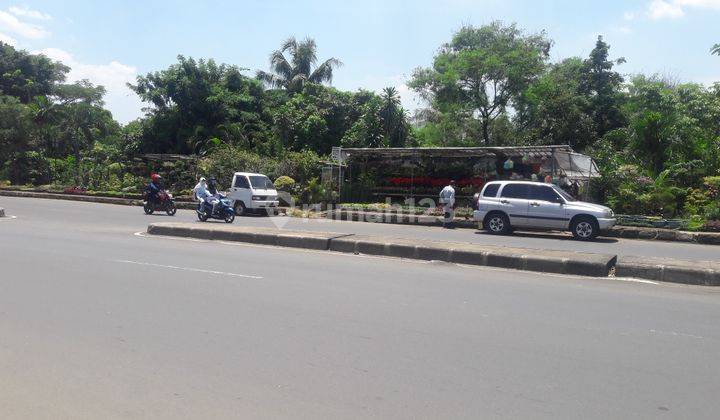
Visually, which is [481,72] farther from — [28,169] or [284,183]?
[28,169]

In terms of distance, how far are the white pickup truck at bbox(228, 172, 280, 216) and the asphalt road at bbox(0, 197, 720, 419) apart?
558 inches

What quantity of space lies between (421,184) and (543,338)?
2043cm

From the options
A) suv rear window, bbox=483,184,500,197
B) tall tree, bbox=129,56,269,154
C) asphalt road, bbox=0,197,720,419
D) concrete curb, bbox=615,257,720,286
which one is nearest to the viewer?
asphalt road, bbox=0,197,720,419

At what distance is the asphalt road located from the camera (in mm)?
4234

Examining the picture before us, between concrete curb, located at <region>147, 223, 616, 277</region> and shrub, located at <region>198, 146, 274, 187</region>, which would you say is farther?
shrub, located at <region>198, 146, 274, 187</region>

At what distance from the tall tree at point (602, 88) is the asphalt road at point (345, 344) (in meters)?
26.9

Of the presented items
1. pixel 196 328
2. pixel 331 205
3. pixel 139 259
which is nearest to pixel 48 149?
pixel 331 205

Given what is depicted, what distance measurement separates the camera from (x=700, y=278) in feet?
31.1

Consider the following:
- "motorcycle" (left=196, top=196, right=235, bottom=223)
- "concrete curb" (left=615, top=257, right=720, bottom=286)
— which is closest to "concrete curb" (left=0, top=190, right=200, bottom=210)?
"motorcycle" (left=196, top=196, right=235, bottom=223)

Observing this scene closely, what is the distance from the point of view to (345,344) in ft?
18.3

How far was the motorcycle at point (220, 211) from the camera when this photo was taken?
63.3ft

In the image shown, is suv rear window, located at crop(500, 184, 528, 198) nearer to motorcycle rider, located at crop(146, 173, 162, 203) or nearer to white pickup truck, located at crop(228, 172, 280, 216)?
white pickup truck, located at crop(228, 172, 280, 216)

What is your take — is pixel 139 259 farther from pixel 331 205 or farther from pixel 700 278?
pixel 331 205

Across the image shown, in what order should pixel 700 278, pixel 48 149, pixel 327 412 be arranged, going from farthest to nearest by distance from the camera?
1. pixel 48 149
2. pixel 700 278
3. pixel 327 412
